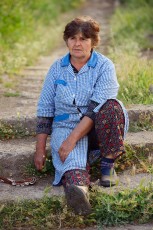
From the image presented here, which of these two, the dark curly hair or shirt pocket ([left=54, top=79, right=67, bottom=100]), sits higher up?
the dark curly hair

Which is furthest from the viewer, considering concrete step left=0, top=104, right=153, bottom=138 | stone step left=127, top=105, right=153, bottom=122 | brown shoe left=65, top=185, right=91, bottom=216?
stone step left=127, top=105, right=153, bottom=122

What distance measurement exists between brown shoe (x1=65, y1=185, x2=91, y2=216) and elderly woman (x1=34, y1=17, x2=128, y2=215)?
0.39 feet

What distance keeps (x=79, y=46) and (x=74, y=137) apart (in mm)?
698

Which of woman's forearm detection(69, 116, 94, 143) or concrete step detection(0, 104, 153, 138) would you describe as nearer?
woman's forearm detection(69, 116, 94, 143)

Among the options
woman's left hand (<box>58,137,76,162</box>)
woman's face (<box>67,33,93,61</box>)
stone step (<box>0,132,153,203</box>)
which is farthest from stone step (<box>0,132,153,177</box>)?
woman's face (<box>67,33,93,61</box>)

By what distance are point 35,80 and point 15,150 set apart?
271cm

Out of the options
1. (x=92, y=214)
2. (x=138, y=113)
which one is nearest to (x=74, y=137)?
(x=92, y=214)

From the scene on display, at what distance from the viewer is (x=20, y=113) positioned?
18.7ft

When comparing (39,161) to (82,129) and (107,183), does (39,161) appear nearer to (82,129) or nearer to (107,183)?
(82,129)

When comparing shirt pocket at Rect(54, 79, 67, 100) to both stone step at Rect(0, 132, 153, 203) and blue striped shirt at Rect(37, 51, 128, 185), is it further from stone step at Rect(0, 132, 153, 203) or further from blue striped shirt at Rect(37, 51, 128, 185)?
stone step at Rect(0, 132, 153, 203)

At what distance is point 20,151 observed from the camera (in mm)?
4906

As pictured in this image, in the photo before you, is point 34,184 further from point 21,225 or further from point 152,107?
point 152,107

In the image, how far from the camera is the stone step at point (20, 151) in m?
4.84

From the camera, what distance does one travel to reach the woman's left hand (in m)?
4.45
